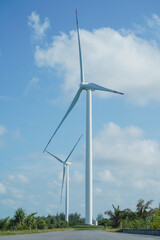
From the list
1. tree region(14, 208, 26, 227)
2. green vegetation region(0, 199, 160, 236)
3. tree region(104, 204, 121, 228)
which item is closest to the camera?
green vegetation region(0, 199, 160, 236)

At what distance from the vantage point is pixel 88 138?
56938 mm

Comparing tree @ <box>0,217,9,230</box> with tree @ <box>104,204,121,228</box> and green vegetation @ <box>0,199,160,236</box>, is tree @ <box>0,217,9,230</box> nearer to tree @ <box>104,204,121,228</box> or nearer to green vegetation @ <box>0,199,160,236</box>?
green vegetation @ <box>0,199,160,236</box>

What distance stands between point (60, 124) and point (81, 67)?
11642mm

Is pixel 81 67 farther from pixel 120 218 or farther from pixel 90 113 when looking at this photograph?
pixel 120 218

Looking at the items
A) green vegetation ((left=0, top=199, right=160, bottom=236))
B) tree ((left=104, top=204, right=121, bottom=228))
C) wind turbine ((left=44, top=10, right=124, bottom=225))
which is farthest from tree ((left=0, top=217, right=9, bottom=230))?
tree ((left=104, top=204, right=121, bottom=228))

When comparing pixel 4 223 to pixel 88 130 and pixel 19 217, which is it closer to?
pixel 19 217

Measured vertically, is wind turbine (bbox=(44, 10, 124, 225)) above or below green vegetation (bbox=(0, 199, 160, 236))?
above

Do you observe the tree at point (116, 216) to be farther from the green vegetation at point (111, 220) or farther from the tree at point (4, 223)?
the tree at point (4, 223)

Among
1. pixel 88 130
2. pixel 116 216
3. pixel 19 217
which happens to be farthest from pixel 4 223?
pixel 116 216

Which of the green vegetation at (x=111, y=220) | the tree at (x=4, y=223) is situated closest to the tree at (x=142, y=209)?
the green vegetation at (x=111, y=220)

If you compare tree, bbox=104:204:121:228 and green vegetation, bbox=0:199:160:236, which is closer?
green vegetation, bbox=0:199:160:236

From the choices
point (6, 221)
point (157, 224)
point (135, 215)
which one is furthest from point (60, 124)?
point (135, 215)

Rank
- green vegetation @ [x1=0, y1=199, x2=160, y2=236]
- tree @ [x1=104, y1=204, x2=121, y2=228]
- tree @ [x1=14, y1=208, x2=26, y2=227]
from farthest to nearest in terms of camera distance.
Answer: tree @ [x1=104, y1=204, x2=121, y2=228], tree @ [x1=14, y1=208, x2=26, y2=227], green vegetation @ [x1=0, y1=199, x2=160, y2=236]

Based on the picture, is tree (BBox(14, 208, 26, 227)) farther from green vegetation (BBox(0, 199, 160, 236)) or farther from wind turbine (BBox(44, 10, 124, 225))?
wind turbine (BBox(44, 10, 124, 225))
